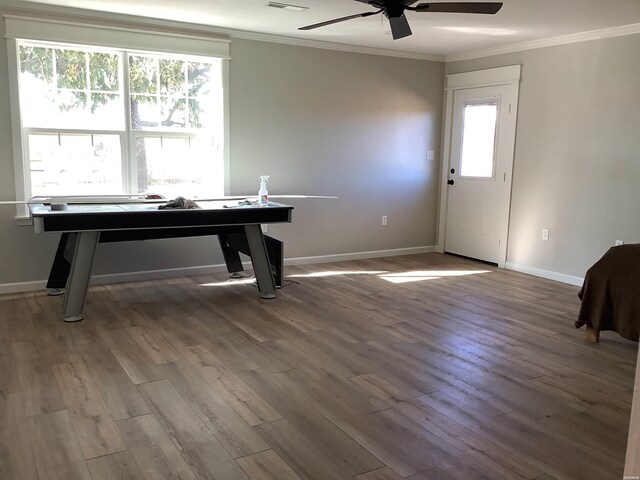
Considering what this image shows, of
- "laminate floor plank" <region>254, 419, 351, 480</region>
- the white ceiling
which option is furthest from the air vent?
"laminate floor plank" <region>254, 419, 351, 480</region>

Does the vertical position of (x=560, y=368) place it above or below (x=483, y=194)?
below

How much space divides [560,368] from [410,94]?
13.3 ft

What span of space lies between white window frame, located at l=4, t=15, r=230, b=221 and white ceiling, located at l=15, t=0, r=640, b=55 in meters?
0.17

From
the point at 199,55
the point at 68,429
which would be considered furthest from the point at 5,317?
the point at 199,55

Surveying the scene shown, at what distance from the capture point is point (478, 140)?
6246 millimetres

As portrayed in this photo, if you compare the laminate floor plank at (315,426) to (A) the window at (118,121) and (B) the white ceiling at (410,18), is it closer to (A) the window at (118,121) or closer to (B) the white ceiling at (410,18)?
(A) the window at (118,121)

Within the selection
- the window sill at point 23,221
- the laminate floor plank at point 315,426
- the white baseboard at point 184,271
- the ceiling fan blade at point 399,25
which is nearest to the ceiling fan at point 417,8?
the ceiling fan blade at point 399,25

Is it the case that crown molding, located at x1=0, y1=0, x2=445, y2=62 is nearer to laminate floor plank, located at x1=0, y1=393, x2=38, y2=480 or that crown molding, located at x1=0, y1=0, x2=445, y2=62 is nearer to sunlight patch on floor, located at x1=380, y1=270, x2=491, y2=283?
sunlight patch on floor, located at x1=380, y1=270, x2=491, y2=283

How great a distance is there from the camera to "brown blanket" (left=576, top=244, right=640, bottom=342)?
134 inches

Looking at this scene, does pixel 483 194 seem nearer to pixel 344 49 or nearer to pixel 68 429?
pixel 344 49

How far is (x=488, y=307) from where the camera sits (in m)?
4.52

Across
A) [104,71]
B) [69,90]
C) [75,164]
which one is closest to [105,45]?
[104,71]

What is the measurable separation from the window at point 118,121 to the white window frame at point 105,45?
26 mm

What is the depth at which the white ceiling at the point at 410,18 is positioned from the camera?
416 cm
